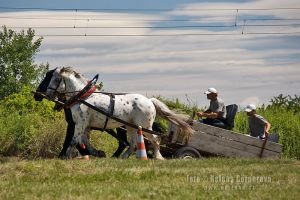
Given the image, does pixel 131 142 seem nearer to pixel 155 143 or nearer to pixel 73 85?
pixel 155 143

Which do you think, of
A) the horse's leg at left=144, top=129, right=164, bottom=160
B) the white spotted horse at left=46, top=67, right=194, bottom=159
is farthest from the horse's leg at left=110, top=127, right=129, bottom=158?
the horse's leg at left=144, top=129, right=164, bottom=160

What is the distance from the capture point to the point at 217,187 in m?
11.2

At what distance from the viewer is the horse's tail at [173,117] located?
51.6ft

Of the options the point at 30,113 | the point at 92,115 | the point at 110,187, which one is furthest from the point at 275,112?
the point at 110,187

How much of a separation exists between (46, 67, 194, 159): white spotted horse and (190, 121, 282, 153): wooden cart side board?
0.30m

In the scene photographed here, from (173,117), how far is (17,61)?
75.6ft

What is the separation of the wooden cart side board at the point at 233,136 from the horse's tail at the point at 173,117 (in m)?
0.20

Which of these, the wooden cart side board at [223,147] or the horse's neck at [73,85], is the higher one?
the horse's neck at [73,85]

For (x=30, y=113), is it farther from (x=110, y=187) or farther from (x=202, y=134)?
(x=110, y=187)

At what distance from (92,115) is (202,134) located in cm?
258

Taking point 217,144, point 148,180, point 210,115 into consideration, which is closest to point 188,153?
point 217,144

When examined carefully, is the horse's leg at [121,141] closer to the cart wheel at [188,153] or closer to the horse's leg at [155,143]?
the horse's leg at [155,143]

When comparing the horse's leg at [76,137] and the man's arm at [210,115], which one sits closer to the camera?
the horse's leg at [76,137]

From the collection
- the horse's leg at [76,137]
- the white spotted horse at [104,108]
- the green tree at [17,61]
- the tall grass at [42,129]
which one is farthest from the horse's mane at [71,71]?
the green tree at [17,61]
